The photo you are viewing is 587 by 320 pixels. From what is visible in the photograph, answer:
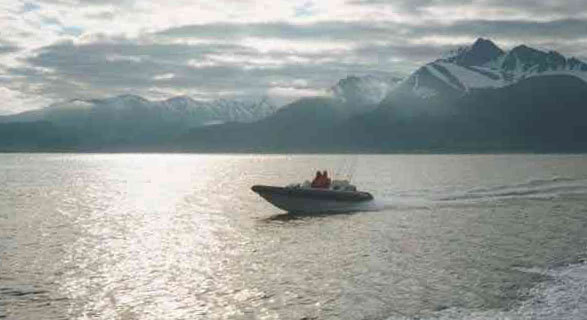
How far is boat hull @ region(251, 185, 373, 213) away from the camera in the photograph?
57.6 meters

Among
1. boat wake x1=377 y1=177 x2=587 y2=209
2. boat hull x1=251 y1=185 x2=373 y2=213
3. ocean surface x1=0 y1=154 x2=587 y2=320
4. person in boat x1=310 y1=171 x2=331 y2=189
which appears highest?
person in boat x1=310 y1=171 x2=331 y2=189

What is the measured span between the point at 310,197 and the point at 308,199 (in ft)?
0.83

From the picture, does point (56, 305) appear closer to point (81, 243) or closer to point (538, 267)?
point (81, 243)

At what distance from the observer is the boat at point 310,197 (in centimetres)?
5766

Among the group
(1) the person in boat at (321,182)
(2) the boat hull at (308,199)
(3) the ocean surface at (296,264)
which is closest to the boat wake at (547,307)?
(3) the ocean surface at (296,264)

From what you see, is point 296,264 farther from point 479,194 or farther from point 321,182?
point 479,194

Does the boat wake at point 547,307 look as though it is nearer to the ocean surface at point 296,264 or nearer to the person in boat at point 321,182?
the ocean surface at point 296,264

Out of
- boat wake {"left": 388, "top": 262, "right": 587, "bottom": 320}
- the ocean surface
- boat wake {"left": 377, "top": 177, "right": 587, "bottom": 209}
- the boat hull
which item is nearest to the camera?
boat wake {"left": 388, "top": 262, "right": 587, "bottom": 320}

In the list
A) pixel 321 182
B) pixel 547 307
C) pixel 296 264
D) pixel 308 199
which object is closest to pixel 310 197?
pixel 308 199

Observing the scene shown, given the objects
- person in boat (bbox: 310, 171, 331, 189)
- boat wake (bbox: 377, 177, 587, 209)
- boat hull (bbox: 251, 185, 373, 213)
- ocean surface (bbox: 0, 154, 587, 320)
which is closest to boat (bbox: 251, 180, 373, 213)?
boat hull (bbox: 251, 185, 373, 213)

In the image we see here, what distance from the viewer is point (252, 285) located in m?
30.8

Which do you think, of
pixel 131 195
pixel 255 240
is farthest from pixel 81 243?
pixel 131 195

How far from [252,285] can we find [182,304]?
434 centimetres

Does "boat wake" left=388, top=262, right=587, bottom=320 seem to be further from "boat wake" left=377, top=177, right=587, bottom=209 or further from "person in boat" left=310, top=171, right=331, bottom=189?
"boat wake" left=377, top=177, right=587, bottom=209
